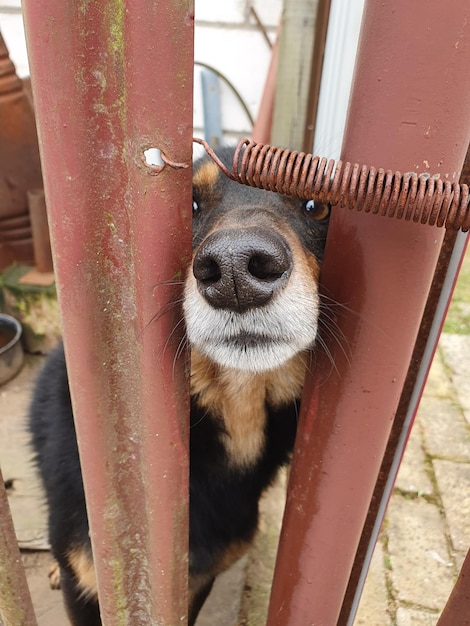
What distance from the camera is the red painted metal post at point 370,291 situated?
610 millimetres

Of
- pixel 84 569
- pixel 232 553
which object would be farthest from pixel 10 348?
pixel 232 553

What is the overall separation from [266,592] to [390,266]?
185 centimetres

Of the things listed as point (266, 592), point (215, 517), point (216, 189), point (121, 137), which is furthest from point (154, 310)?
point (266, 592)

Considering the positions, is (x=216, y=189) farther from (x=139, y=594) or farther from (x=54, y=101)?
(x=139, y=594)

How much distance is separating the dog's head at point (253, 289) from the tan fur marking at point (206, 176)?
0.15 m

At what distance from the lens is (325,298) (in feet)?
2.80

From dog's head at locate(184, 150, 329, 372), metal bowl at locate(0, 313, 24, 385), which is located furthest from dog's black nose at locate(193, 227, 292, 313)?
metal bowl at locate(0, 313, 24, 385)

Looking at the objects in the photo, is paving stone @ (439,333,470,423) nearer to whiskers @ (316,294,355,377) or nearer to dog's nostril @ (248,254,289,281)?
whiskers @ (316,294,355,377)

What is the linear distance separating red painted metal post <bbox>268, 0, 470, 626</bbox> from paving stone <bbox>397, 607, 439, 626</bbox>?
1.21 m

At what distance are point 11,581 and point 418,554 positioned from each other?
6.06 ft

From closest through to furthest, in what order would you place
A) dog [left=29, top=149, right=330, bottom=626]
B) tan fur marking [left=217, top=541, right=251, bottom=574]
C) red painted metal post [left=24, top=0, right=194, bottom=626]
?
red painted metal post [left=24, top=0, right=194, bottom=626] → dog [left=29, top=149, right=330, bottom=626] → tan fur marking [left=217, top=541, right=251, bottom=574]

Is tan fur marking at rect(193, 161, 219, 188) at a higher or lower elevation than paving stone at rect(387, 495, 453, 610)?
higher

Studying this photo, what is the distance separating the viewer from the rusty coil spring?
583mm

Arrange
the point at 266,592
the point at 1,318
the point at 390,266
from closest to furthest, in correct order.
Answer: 1. the point at 390,266
2. the point at 266,592
3. the point at 1,318
